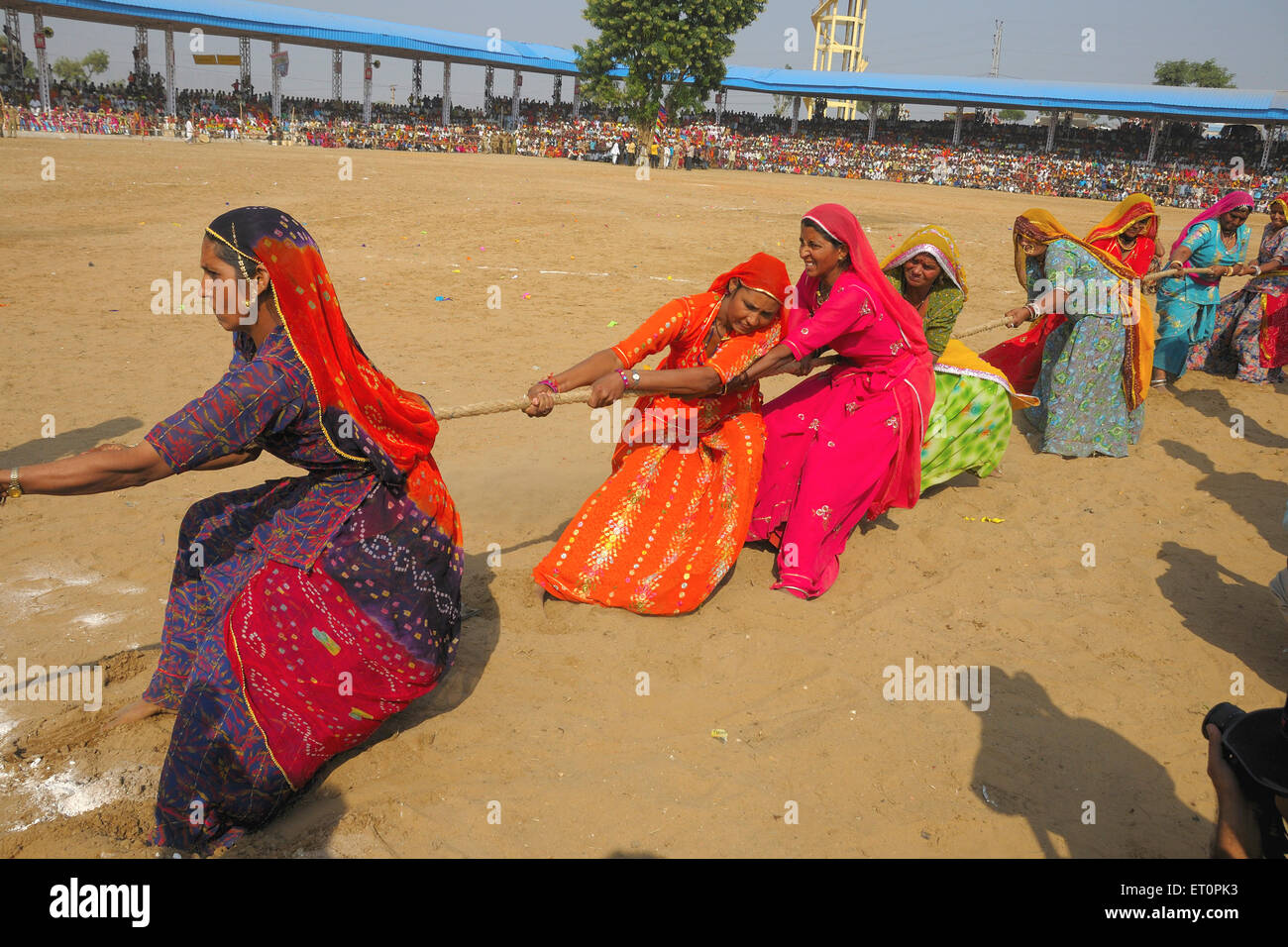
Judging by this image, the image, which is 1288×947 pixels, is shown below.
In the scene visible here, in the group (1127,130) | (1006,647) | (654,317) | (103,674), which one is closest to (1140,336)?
(1006,647)

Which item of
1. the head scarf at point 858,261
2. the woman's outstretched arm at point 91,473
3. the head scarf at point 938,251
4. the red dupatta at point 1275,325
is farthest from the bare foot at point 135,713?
the red dupatta at point 1275,325

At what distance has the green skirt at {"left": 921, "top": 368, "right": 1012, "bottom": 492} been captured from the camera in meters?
5.67

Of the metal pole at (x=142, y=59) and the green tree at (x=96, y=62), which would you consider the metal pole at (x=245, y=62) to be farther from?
the green tree at (x=96, y=62)

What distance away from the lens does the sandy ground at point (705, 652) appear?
303cm

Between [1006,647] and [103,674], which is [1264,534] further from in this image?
[103,674]

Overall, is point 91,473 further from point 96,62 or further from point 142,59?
point 96,62

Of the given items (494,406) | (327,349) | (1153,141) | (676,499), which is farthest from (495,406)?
(1153,141)

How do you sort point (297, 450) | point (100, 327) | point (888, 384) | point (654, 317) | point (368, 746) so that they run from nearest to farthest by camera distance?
point (297, 450), point (368, 746), point (654, 317), point (888, 384), point (100, 327)

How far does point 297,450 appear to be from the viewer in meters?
2.84

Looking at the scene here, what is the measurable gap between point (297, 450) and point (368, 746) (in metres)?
1.12

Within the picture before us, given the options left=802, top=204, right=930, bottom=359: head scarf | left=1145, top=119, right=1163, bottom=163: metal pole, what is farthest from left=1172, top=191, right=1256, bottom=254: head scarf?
left=1145, top=119, right=1163, bottom=163: metal pole

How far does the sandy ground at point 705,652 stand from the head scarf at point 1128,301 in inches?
21.4

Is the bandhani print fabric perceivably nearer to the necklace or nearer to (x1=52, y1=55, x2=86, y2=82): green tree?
the necklace

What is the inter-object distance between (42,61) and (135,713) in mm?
36666
